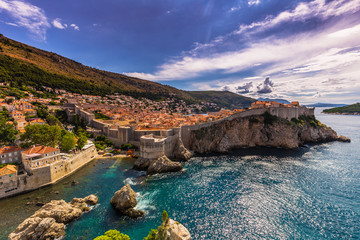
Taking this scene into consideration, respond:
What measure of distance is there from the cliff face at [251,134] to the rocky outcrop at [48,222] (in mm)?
25896

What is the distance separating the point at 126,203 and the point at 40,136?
18.9 metres

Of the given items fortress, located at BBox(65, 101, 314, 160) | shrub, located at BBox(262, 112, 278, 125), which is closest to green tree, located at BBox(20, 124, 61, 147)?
fortress, located at BBox(65, 101, 314, 160)

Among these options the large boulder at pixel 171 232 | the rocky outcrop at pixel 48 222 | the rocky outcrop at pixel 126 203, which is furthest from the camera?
the rocky outcrop at pixel 126 203

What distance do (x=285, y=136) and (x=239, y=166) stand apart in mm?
21399

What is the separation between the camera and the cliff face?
38.2 metres

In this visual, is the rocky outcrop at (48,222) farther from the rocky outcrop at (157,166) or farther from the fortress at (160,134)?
the fortress at (160,134)

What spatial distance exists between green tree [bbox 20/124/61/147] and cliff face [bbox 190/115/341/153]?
26361 mm

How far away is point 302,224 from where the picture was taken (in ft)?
50.7

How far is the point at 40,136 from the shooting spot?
80.5ft

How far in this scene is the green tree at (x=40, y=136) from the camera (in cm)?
2444

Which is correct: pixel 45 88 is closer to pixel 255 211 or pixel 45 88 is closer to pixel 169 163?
pixel 169 163

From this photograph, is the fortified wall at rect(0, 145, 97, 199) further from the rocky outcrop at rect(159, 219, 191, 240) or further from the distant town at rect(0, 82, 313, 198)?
the rocky outcrop at rect(159, 219, 191, 240)

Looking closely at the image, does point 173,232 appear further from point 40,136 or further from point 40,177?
point 40,136

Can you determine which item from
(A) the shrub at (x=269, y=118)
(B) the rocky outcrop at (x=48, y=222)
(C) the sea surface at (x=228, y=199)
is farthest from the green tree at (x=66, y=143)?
(A) the shrub at (x=269, y=118)
